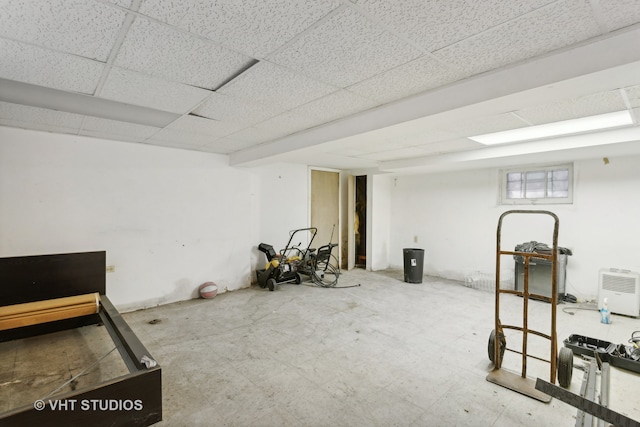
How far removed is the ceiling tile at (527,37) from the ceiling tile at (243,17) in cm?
79

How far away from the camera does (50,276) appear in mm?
3197

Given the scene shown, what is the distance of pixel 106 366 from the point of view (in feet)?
8.44

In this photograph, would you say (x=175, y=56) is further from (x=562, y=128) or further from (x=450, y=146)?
(x=562, y=128)

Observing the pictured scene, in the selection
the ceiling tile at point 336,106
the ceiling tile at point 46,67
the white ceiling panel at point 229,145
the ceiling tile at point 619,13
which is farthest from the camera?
the white ceiling panel at point 229,145

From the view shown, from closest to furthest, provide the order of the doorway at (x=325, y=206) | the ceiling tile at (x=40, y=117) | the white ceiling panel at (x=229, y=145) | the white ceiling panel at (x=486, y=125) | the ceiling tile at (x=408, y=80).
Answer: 1. the ceiling tile at (x=408, y=80)
2. the ceiling tile at (x=40, y=117)
3. the white ceiling panel at (x=486, y=125)
4. the white ceiling panel at (x=229, y=145)
5. the doorway at (x=325, y=206)

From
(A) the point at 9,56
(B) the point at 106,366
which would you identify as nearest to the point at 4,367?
(B) the point at 106,366

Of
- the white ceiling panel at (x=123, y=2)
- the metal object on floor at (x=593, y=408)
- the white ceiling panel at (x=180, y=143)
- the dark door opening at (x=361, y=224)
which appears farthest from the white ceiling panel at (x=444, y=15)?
the dark door opening at (x=361, y=224)

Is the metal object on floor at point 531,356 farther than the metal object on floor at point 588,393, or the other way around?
the metal object on floor at point 531,356

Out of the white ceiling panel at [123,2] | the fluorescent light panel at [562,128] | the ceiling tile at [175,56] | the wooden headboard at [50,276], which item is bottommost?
the wooden headboard at [50,276]

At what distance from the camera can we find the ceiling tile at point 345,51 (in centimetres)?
142

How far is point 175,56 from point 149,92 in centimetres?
69

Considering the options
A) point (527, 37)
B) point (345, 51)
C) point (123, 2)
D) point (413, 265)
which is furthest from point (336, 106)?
point (413, 265)

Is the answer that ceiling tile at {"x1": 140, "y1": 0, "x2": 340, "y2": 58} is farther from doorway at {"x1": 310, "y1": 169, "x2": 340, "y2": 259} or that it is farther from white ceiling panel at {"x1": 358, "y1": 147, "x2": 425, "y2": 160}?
doorway at {"x1": 310, "y1": 169, "x2": 340, "y2": 259}

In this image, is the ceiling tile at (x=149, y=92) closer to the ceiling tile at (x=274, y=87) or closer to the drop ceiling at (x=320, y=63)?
the drop ceiling at (x=320, y=63)
